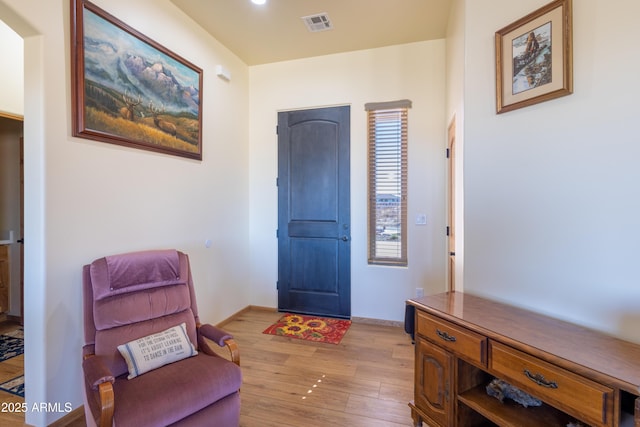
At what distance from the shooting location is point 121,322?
1.88 m

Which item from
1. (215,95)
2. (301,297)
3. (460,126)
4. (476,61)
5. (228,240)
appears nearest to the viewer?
(476,61)

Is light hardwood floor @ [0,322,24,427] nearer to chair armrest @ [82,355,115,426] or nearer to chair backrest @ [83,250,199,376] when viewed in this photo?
chair backrest @ [83,250,199,376]

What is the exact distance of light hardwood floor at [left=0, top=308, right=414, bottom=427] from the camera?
1981mm

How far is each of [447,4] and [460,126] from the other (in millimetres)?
1310

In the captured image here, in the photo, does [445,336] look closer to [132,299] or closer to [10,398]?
[132,299]

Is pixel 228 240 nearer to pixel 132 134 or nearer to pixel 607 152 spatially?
pixel 132 134

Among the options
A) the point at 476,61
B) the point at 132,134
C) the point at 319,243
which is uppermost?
the point at 476,61

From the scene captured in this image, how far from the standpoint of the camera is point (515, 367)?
50.9 inches

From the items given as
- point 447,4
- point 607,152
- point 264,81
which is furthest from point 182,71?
point 607,152

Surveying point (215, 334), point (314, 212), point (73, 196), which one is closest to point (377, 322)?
point (314, 212)

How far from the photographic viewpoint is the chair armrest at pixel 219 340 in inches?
72.9

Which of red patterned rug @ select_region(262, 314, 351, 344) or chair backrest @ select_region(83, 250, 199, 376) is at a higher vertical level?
chair backrest @ select_region(83, 250, 199, 376)

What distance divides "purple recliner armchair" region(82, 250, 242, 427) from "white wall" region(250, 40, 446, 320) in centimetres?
187

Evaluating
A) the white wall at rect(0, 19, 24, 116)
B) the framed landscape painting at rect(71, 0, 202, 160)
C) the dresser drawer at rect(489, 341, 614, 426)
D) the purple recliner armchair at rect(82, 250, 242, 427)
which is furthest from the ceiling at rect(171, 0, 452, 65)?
the dresser drawer at rect(489, 341, 614, 426)
